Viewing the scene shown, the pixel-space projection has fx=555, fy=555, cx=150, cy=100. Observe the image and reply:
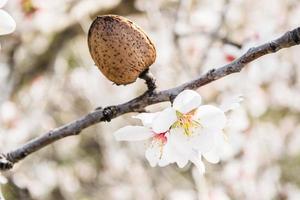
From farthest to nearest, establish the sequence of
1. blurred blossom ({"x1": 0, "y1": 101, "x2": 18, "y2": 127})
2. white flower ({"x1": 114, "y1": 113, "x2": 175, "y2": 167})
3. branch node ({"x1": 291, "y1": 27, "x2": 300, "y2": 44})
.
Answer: blurred blossom ({"x1": 0, "y1": 101, "x2": 18, "y2": 127})
white flower ({"x1": 114, "y1": 113, "x2": 175, "y2": 167})
branch node ({"x1": 291, "y1": 27, "x2": 300, "y2": 44})

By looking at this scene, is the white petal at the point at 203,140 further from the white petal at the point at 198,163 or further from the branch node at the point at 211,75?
the branch node at the point at 211,75

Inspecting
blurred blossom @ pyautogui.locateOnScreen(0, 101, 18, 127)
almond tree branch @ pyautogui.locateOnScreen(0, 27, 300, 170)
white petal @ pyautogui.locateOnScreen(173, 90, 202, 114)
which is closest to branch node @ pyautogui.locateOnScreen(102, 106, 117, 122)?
almond tree branch @ pyautogui.locateOnScreen(0, 27, 300, 170)

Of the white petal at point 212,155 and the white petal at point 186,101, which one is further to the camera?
the white petal at point 212,155

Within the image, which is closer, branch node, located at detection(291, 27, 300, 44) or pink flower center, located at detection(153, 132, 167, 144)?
branch node, located at detection(291, 27, 300, 44)

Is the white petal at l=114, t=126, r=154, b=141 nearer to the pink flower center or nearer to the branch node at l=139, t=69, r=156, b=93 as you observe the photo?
the pink flower center

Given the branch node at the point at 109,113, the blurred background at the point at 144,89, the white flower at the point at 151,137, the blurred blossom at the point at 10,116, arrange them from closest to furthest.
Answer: the branch node at the point at 109,113 → the white flower at the point at 151,137 → the blurred background at the point at 144,89 → the blurred blossom at the point at 10,116

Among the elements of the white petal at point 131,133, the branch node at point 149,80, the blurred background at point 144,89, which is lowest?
the white petal at point 131,133

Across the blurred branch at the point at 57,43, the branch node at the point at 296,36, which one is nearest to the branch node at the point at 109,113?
the branch node at the point at 296,36
